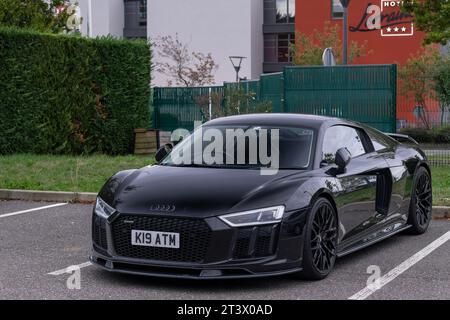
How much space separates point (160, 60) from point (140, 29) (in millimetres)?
5940

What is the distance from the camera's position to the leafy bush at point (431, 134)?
18.3 meters

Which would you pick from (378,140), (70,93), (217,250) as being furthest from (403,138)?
(70,93)

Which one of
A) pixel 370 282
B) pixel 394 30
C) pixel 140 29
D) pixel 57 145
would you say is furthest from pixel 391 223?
pixel 140 29

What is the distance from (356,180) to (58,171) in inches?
318

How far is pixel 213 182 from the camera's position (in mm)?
7078

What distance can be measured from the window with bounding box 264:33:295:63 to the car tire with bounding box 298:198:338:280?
5416 centimetres

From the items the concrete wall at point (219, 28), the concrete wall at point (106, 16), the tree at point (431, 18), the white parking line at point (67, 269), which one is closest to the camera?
the white parking line at point (67, 269)

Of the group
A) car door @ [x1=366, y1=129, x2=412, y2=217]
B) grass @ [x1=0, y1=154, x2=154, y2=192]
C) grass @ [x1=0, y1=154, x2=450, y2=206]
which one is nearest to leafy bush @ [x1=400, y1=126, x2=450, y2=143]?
grass @ [x1=0, y1=154, x2=450, y2=206]

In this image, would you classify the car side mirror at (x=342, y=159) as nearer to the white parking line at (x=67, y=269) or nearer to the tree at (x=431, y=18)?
the white parking line at (x=67, y=269)

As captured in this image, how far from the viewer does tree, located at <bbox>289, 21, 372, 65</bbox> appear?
49.5 m

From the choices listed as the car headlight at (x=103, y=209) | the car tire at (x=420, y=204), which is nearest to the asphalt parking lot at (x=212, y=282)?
the car tire at (x=420, y=204)

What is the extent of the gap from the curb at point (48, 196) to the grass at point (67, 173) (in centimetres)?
27

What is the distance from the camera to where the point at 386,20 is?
5366cm
